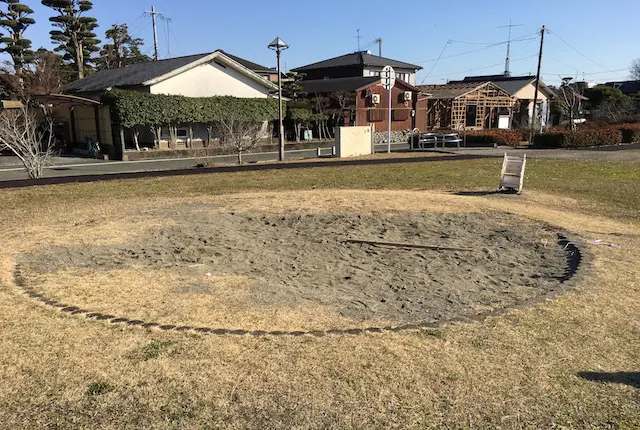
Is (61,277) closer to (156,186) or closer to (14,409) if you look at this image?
(14,409)

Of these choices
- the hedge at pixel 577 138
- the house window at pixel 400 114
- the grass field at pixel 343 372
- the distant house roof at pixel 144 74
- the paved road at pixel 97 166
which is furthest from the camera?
the house window at pixel 400 114

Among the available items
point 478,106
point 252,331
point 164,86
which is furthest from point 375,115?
point 252,331

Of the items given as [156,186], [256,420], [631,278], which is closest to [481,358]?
[256,420]

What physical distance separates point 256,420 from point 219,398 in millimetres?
392

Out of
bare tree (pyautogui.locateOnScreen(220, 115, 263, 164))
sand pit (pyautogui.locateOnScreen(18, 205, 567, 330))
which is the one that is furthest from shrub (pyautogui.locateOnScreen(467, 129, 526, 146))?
sand pit (pyautogui.locateOnScreen(18, 205, 567, 330))

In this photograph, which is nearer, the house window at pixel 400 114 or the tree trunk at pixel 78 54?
the tree trunk at pixel 78 54

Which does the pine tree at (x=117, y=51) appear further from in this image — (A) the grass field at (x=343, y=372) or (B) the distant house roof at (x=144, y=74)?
(A) the grass field at (x=343, y=372)

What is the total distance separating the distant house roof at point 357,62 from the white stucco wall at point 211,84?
16939 millimetres

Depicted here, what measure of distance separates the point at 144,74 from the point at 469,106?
29497mm

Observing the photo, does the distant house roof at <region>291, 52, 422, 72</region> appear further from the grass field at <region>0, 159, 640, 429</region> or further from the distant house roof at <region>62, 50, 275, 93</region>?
the grass field at <region>0, 159, 640, 429</region>

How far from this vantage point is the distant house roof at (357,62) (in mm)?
47969

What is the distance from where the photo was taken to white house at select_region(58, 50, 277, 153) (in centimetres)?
2844

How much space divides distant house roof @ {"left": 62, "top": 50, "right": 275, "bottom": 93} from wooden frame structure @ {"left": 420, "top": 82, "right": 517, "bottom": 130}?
18827 mm

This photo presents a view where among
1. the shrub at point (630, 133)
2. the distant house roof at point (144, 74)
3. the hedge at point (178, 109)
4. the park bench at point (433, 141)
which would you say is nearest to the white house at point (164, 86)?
the distant house roof at point (144, 74)
